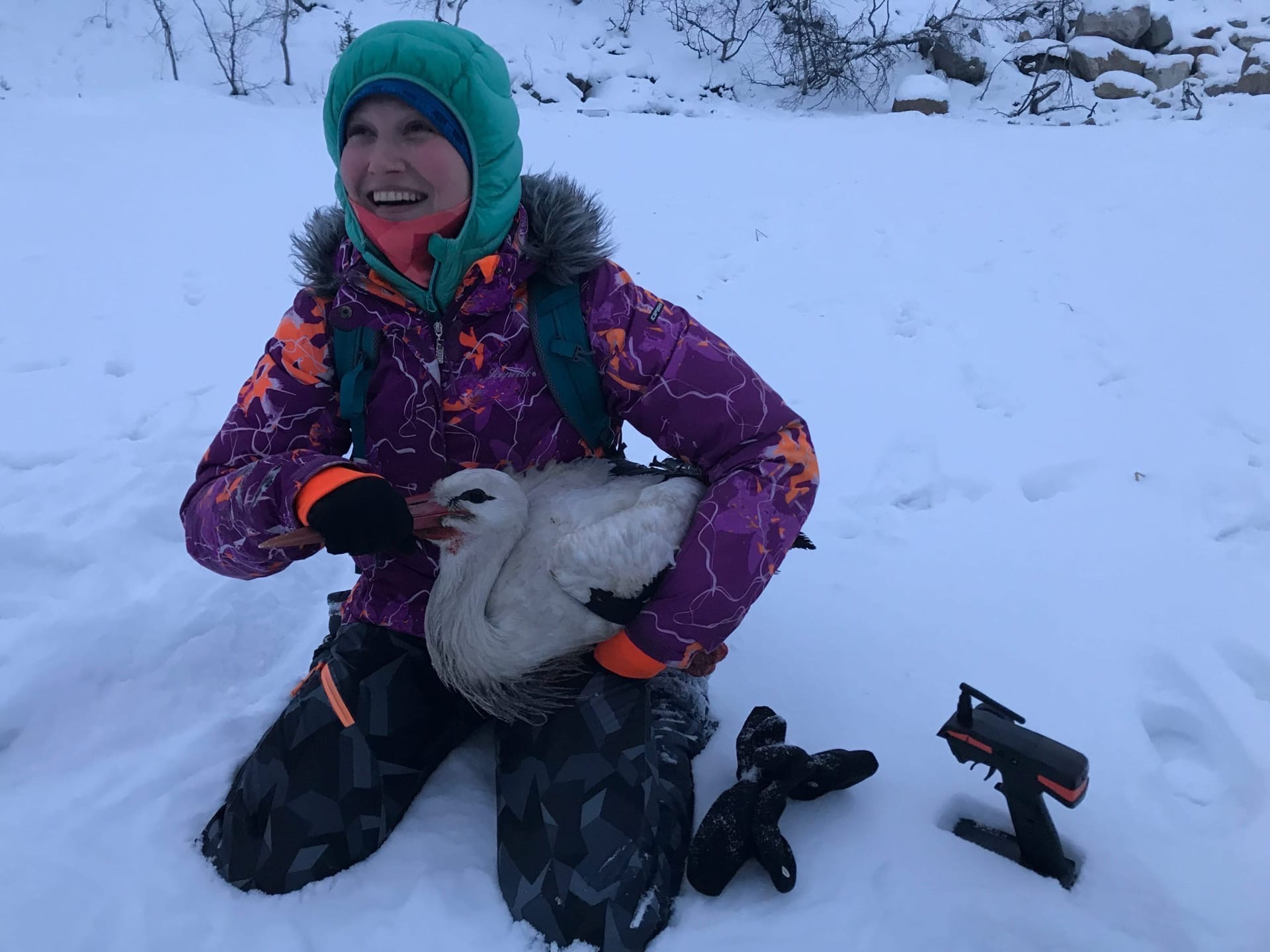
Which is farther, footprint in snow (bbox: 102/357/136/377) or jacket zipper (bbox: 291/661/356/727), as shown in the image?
footprint in snow (bbox: 102/357/136/377)

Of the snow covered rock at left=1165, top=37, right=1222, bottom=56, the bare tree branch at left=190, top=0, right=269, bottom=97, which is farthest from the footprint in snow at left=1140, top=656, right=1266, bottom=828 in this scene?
the snow covered rock at left=1165, top=37, right=1222, bottom=56

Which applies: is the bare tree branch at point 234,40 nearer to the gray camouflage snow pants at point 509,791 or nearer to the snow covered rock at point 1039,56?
the gray camouflage snow pants at point 509,791

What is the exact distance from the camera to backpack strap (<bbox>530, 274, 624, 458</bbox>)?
1.71m

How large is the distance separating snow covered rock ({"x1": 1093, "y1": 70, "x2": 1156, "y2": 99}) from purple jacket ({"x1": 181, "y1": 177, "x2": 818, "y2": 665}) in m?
9.86

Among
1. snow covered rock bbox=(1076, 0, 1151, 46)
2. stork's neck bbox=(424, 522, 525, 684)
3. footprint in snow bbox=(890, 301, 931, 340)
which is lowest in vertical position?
footprint in snow bbox=(890, 301, 931, 340)

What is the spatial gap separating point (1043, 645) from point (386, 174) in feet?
6.99

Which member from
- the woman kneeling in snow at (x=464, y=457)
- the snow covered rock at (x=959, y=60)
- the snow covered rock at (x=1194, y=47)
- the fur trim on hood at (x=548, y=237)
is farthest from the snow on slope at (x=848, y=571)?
the snow covered rock at (x=1194, y=47)

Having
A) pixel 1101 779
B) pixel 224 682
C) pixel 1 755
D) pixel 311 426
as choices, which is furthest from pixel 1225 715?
pixel 1 755

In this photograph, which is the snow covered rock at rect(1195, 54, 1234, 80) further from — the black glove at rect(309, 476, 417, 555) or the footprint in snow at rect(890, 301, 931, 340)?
the black glove at rect(309, 476, 417, 555)

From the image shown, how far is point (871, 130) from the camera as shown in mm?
7266

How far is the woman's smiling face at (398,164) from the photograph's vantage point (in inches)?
61.1

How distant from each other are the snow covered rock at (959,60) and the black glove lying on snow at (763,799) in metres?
10.5

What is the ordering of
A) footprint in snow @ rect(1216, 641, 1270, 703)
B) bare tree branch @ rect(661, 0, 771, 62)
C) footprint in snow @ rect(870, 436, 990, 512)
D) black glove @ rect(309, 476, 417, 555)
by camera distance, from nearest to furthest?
black glove @ rect(309, 476, 417, 555)
footprint in snow @ rect(1216, 641, 1270, 703)
footprint in snow @ rect(870, 436, 990, 512)
bare tree branch @ rect(661, 0, 771, 62)

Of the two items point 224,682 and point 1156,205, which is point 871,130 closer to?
point 1156,205
